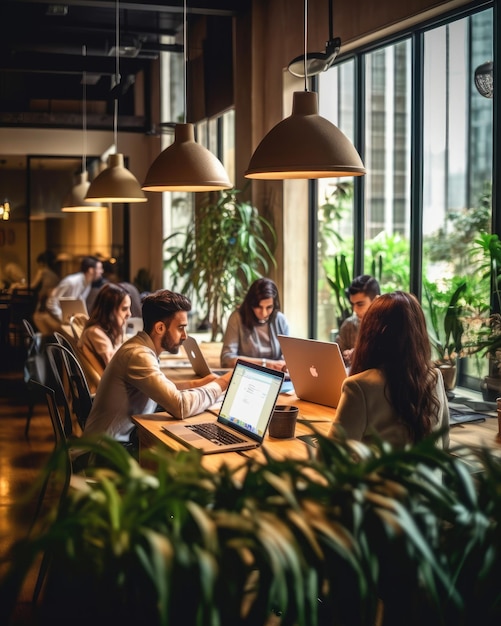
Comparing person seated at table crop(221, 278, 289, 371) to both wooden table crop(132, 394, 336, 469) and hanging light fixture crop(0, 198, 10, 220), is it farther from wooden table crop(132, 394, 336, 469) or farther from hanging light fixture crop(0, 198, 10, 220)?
hanging light fixture crop(0, 198, 10, 220)

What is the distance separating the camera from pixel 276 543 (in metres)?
1.45

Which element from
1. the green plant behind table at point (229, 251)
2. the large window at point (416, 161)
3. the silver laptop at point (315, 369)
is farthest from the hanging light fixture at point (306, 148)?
the green plant behind table at point (229, 251)

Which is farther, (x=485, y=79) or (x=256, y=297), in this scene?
(x=256, y=297)

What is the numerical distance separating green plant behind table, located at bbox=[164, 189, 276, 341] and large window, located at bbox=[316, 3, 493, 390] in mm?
637

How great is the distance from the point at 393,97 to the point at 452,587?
482 centimetres

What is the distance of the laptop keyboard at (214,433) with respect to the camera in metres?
3.34

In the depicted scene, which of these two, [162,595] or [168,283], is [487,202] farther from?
[168,283]

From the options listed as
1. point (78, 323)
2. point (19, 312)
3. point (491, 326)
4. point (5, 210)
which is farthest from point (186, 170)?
point (5, 210)

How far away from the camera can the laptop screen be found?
327 cm

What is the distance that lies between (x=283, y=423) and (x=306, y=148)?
1053 mm

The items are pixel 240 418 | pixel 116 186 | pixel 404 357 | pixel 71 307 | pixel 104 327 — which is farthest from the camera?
pixel 71 307

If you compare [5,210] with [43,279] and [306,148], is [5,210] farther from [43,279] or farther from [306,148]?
[306,148]

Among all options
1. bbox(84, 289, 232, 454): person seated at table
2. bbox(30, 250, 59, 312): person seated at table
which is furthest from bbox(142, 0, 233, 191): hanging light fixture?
bbox(30, 250, 59, 312): person seated at table

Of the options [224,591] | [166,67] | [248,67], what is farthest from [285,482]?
[166,67]
